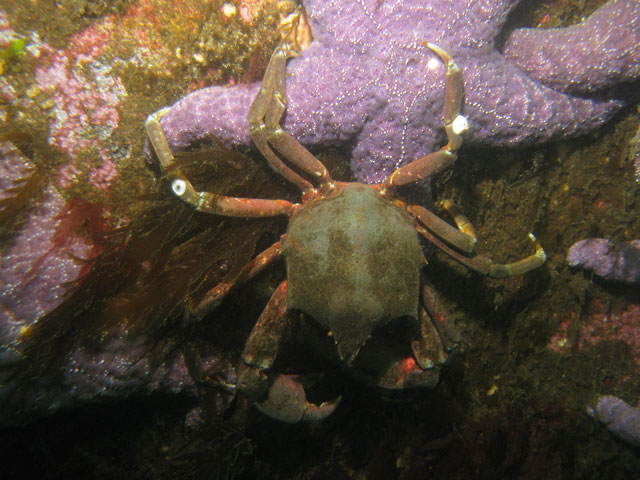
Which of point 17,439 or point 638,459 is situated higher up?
point 17,439

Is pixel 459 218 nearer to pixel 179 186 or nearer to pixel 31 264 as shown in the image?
pixel 179 186

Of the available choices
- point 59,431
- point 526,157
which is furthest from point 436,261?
point 59,431

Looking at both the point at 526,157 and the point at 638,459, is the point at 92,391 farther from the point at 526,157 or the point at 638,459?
the point at 638,459

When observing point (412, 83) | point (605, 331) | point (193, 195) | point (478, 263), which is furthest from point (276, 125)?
point (605, 331)

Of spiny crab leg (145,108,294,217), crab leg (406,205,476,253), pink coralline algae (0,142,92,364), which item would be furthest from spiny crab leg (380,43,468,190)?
pink coralline algae (0,142,92,364)

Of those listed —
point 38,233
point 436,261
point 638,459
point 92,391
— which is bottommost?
point 638,459

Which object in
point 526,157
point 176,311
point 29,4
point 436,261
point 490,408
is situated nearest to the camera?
point 29,4

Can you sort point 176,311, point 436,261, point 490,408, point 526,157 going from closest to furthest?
point 176,311 → point 526,157 → point 436,261 → point 490,408
